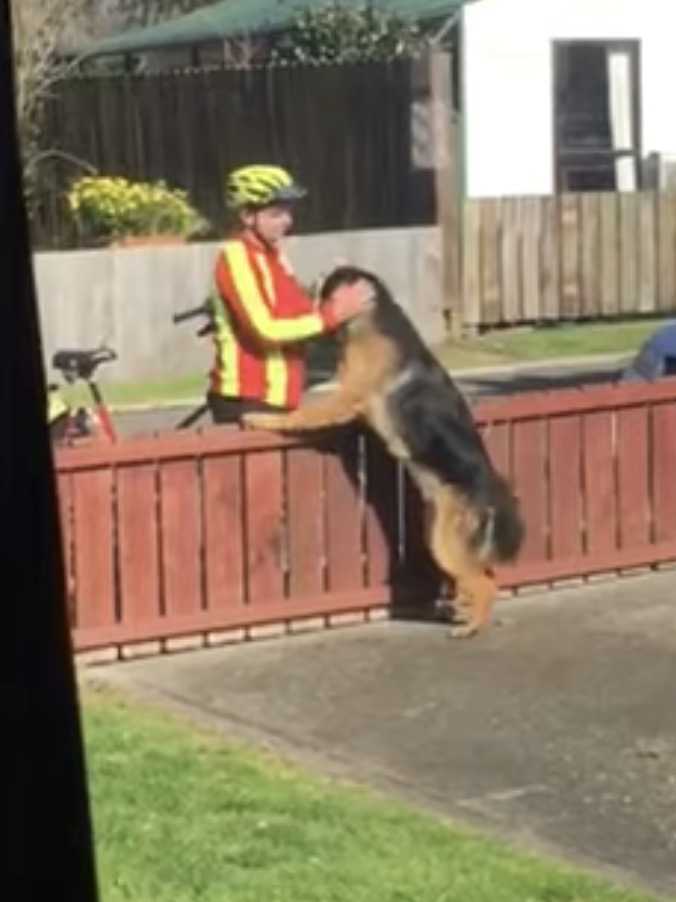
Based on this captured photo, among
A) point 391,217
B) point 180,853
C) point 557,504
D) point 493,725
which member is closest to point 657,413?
point 557,504

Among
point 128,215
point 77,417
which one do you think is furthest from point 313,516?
point 128,215

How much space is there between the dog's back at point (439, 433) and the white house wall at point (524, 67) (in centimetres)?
1711

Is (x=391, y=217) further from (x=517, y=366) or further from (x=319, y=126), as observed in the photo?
(x=517, y=366)

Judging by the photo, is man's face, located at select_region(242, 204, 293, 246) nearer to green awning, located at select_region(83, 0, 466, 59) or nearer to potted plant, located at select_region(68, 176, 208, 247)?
potted plant, located at select_region(68, 176, 208, 247)

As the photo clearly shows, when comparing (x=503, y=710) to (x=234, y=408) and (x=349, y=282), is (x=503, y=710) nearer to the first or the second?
(x=349, y=282)

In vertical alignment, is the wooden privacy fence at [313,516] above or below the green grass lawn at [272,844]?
above

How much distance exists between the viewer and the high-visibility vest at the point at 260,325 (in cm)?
920

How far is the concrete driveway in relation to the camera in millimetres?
6566

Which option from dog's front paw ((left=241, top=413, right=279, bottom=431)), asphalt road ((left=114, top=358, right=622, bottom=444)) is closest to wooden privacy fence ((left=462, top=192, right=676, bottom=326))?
asphalt road ((left=114, top=358, right=622, bottom=444))

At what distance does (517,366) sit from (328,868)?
15.0 metres

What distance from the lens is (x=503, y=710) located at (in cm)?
775

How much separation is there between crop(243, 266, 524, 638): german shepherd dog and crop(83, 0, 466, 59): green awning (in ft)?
62.3

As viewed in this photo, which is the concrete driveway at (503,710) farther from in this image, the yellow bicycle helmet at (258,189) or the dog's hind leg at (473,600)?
the yellow bicycle helmet at (258,189)

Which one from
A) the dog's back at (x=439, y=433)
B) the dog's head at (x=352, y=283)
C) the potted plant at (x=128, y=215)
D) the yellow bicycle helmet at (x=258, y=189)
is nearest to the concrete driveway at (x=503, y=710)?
the dog's back at (x=439, y=433)
